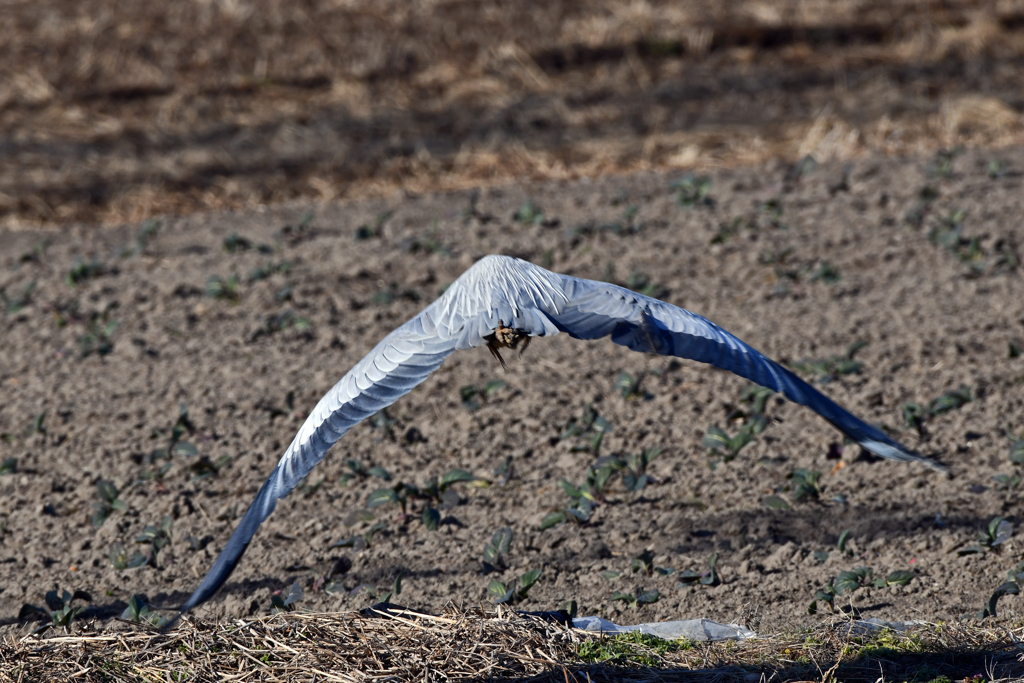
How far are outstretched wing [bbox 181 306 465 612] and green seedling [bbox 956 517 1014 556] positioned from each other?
6.00 ft

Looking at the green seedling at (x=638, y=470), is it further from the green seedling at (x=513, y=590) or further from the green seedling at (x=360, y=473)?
the green seedling at (x=360, y=473)

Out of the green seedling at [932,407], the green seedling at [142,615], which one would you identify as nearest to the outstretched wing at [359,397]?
the green seedling at [142,615]

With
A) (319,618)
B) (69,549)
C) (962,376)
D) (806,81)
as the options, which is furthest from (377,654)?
(806,81)

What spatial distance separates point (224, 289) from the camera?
5.57 m

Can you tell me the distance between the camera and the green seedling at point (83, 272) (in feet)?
19.3

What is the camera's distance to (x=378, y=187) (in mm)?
7785

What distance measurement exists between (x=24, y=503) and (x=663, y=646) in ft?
8.34

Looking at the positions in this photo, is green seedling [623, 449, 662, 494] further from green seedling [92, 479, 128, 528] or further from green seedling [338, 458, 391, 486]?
green seedling [92, 479, 128, 528]

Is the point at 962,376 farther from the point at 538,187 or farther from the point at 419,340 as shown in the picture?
the point at 538,187

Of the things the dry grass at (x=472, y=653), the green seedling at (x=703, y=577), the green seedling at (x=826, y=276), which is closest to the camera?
the dry grass at (x=472, y=653)

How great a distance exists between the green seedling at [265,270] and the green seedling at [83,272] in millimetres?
876

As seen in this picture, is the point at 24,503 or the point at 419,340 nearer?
the point at 419,340

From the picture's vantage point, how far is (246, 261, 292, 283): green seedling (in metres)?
5.72

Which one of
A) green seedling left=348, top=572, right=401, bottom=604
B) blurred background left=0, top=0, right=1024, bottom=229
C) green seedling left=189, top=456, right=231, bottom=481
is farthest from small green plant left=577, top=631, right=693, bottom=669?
blurred background left=0, top=0, right=1024, bottom=229
